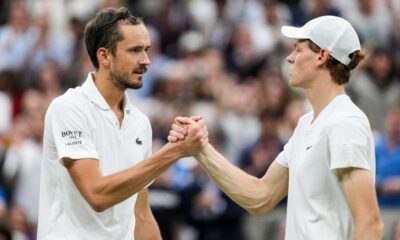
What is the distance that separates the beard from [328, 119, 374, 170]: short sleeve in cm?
132

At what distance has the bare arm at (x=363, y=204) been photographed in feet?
22.8

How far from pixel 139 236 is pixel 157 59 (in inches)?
313

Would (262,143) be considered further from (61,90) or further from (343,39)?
Result: (343,39)

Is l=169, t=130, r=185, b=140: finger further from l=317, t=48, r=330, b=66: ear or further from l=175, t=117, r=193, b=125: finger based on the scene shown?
l=317, t=48, r=330, b=66: ear

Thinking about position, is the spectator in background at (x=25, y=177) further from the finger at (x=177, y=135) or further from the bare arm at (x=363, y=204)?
the bare arm at (x=363, y=204)

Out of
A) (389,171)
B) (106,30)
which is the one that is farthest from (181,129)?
(389,171)

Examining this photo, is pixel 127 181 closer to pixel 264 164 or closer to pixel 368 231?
pixel 368 231

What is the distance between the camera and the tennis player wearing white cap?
7.00m

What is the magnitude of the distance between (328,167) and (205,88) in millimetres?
7613

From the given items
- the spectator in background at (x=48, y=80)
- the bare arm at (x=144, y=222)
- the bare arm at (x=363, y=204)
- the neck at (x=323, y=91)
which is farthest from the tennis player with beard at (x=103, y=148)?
the spectator in background at (x=48, y=80)

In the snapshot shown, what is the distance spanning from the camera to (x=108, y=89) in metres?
7.82

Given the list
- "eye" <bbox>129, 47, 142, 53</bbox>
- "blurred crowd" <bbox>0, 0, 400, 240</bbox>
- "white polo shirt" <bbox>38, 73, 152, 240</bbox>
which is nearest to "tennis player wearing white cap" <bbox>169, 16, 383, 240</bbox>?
"white polo shirt" <bbox>38, 73, 152, 240</bbox>

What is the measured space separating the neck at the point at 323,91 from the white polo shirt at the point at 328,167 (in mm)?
47

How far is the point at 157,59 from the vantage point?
16.0 metres
